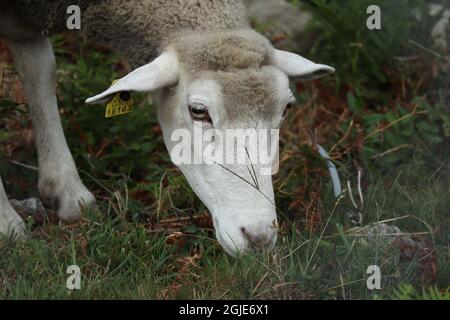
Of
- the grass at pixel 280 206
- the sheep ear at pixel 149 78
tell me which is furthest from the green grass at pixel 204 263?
the sheep ear at pixel 149 78

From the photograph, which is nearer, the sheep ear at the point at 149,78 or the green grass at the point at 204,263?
the green grass at the point at 204,263

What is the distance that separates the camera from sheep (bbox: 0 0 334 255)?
452cm

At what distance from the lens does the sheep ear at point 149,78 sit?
460 centimetres

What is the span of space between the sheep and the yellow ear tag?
0.59 feet

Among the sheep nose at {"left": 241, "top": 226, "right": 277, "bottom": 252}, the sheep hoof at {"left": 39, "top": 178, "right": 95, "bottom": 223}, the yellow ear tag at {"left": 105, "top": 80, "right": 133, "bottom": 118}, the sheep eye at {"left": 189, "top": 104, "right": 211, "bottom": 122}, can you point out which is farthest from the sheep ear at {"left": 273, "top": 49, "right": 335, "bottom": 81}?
the sheep hoof at {"left": 39, "top": 178, "right": 95, "bottom": 223}

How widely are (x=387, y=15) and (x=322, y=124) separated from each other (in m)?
1.13

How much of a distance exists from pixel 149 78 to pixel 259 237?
40.1 inches

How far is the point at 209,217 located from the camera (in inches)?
213

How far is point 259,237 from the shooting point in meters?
4.43

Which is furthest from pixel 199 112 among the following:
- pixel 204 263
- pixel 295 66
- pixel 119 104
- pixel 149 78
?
pixel 204 263

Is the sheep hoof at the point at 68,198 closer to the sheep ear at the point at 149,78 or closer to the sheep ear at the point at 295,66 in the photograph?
the sheep ear at the point at 149,78
